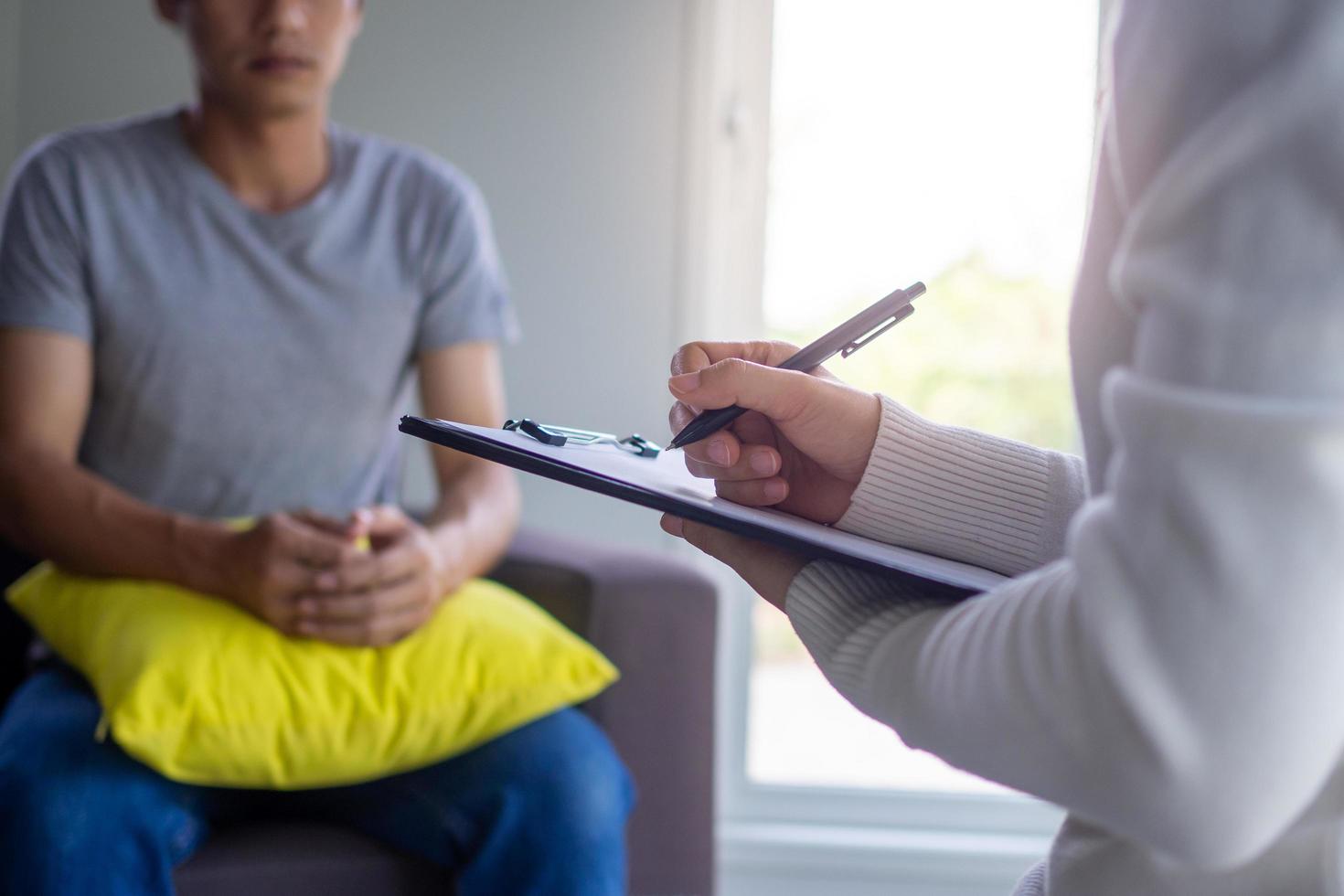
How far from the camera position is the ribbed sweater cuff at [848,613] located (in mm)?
516

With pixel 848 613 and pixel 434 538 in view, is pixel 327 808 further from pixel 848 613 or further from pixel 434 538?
pixel 848 613

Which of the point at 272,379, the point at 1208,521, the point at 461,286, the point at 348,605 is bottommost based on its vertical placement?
the point at 348,605

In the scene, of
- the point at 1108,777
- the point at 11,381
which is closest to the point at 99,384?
the point at 11,381

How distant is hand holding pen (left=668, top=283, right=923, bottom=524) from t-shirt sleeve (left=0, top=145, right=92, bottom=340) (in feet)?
3.53

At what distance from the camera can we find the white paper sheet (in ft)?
1.72

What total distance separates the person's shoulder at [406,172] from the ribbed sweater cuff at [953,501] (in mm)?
1191

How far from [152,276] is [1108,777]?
1480 millimetres

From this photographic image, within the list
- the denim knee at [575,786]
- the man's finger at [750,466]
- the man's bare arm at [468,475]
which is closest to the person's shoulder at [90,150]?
the man's bare arm at [468,475]

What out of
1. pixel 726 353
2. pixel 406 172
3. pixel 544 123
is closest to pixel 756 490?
pixel 726 353

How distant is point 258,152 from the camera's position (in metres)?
1.68

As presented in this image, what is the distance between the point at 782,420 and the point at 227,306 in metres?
1.15

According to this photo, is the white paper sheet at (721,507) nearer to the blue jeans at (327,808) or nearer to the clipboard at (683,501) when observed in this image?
the clipboard at (683,501)

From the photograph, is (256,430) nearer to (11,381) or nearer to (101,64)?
(11,381)

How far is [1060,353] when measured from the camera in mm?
2207
